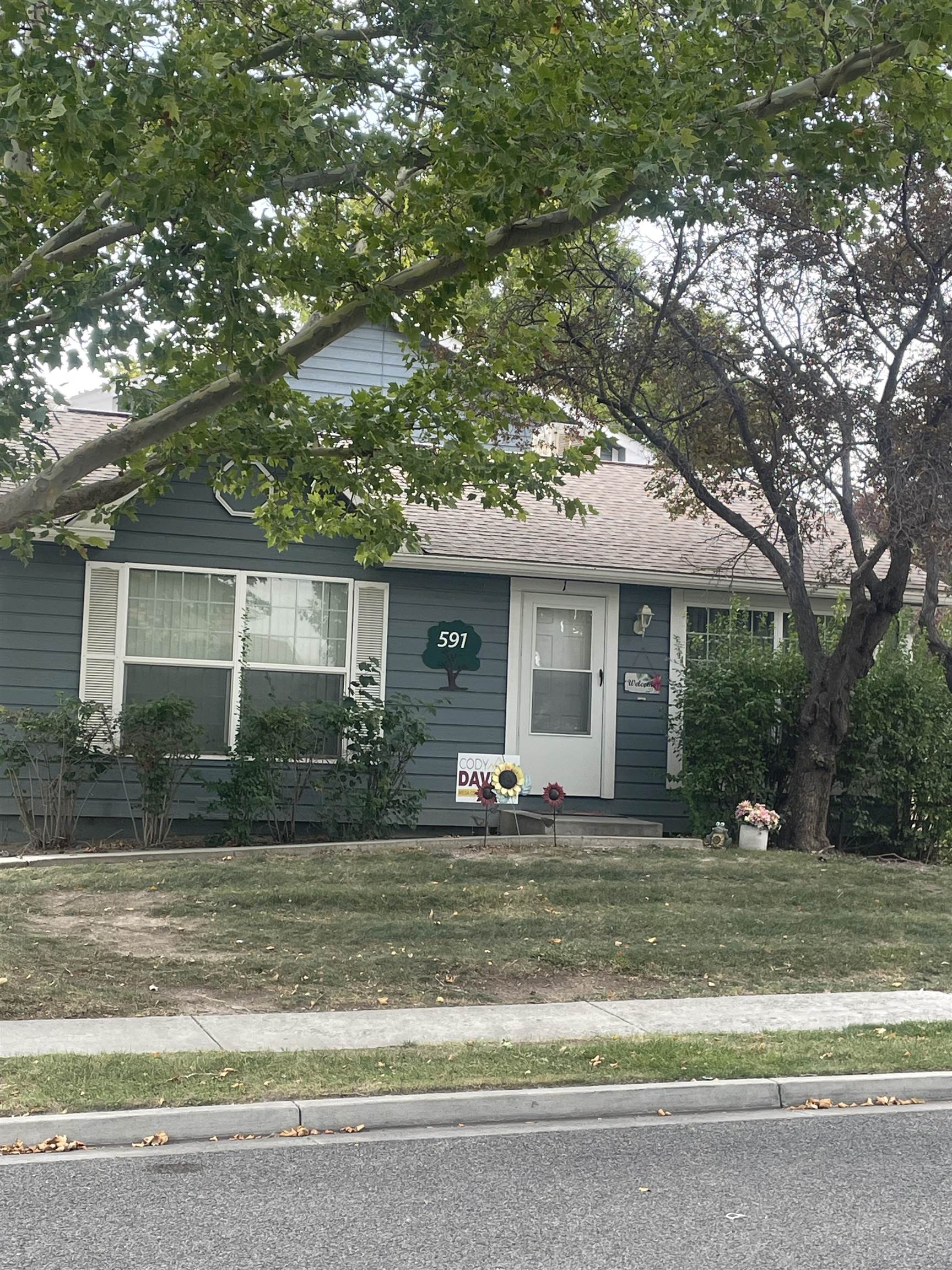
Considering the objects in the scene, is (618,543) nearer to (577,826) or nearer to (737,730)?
(737,730)

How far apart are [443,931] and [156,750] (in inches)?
172

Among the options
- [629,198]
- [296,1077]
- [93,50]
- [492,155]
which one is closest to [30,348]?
[93,50]

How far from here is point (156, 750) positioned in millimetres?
12781

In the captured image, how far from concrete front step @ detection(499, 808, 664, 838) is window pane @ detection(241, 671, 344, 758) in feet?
6.92

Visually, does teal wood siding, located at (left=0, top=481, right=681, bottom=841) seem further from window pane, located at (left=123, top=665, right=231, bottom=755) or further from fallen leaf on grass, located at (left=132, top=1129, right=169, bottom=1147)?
fallen leaf on grass, located at (left=132, top=1129, right=169, bottom=1147)

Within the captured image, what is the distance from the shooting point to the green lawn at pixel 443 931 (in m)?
8.30

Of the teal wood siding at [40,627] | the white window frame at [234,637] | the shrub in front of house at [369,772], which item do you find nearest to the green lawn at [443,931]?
the shrub in front of house at [369,772]

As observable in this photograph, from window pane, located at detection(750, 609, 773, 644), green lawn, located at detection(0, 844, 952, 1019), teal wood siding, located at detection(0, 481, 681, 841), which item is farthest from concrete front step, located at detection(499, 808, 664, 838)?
window pane, located at detection(750, 609, 773, 644)

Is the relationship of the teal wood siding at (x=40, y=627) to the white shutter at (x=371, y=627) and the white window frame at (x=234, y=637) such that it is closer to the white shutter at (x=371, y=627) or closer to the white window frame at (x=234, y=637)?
the white window frame at (x=234, y=637)

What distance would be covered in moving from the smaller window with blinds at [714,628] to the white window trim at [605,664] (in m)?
1.00

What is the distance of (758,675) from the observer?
14.5m

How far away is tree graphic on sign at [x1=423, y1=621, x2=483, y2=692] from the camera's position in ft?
48.6

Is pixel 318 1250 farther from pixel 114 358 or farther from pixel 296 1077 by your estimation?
pixel 114 358

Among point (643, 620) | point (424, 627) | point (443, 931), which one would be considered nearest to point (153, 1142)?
point (443, 931)
